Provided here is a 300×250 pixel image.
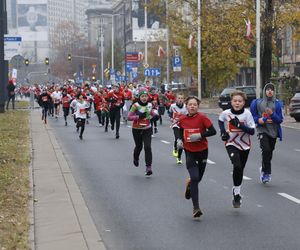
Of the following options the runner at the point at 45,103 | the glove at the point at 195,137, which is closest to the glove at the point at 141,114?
the glove at the point at 195,137

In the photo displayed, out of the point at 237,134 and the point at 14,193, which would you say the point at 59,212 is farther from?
the point at 237,134

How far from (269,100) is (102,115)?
21.0m

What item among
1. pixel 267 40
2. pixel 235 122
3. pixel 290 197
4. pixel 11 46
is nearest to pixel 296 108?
pixel 267 40

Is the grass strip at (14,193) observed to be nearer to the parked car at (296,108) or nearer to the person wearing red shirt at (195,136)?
the person wearing red shirt at (195,136)

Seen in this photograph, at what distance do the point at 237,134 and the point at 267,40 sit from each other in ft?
112

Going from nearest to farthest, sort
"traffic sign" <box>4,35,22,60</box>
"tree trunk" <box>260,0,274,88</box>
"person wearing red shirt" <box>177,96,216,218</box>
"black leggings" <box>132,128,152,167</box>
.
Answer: "person wearing red shirt" <box>177,96,216,218</box>, "black leggings" <box>132,128,152,167</box>, "traffic sign" <box>4,35,22,60</box>, "tree trunk" <box>260,0,274,88</box>

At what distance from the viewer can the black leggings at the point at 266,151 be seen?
1460cm

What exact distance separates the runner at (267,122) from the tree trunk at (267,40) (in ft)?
97.4

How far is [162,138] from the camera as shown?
27.3 metres

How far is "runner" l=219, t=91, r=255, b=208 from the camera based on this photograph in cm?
1189

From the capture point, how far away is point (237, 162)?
1193cm

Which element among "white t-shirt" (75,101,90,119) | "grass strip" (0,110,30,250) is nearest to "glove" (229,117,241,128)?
"grass strip" (0,110,30,250)

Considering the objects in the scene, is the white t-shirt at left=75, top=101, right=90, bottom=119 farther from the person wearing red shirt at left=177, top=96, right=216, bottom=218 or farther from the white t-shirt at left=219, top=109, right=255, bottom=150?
the person wearing red shirt at left=177, top=96, right=216, bottom=218

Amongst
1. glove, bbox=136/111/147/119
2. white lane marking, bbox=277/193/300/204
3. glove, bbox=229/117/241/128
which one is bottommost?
white lane marking, bbox=277/193/300/204
